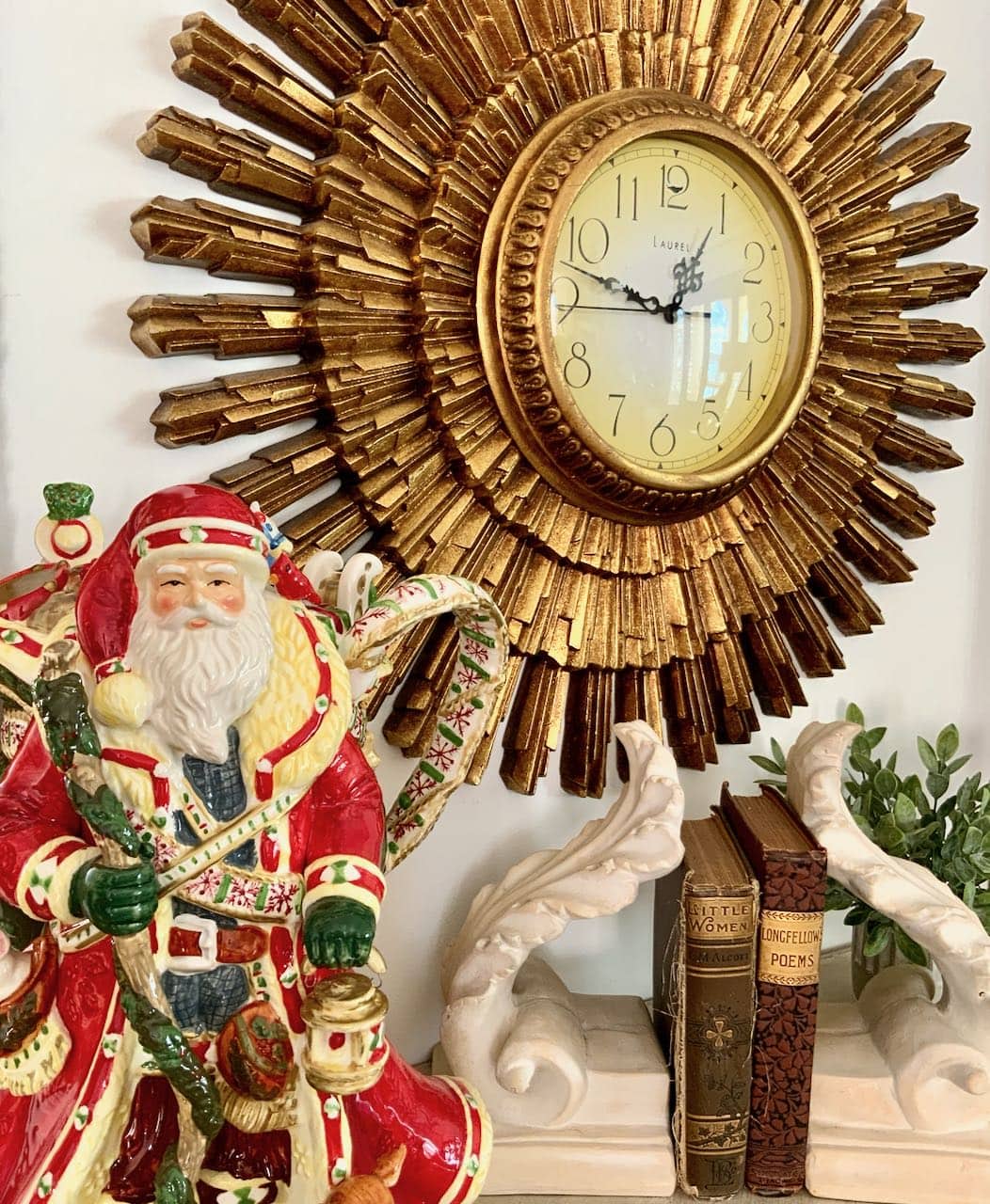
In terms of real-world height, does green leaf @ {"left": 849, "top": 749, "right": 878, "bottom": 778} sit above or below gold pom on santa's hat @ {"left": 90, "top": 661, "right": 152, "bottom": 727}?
below

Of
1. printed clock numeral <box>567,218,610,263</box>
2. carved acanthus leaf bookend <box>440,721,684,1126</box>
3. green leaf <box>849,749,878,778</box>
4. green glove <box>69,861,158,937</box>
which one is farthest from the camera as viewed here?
green leaf <box>849,749,878,778</box>

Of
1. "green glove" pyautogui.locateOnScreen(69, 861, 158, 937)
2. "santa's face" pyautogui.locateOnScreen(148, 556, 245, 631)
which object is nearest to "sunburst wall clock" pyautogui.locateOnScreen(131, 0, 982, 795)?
"santa's face" pyautogui.locateOnScreen(148, 556, 245, 631)

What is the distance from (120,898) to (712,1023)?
0.43 m

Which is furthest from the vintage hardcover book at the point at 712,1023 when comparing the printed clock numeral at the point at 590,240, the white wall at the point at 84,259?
the printed clock numeral at the point at 590,240

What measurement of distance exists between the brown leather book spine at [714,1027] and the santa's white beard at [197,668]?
14.0 inches

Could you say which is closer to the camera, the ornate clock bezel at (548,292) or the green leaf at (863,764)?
the ornate clock bezel at (548,292)

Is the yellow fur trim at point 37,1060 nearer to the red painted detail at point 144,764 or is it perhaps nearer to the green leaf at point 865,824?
the red painted detail at point 144,764

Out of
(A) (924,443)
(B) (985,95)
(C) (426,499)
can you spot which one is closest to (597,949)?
(C) (426,499)

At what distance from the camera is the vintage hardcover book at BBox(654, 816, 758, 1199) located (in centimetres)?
76

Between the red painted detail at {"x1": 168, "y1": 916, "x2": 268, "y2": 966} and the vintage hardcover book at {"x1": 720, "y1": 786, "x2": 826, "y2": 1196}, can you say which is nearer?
the red painted detail at {"x1": 168, "y1": 916, "x2": 268, "y2": 966}

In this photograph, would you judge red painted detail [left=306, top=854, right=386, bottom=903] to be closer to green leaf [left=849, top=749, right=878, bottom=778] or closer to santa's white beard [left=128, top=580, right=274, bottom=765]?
santa's white beard [left=128, top=580, right=274, bottom=765]

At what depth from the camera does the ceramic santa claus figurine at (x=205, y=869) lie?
1.81 ft

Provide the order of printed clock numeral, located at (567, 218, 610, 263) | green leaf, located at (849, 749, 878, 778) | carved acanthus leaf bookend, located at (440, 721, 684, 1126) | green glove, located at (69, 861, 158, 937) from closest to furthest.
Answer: green glove, located at (69, 861, 158, 937) < carved acanthus leaf bookend, located at (440, 721, 684, 1126) < printed clock numeral, located at (567, 218, 610, 263) < green leaf, located at (849, 749, 878, 778)

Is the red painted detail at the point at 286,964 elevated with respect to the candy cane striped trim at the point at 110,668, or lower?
lower
